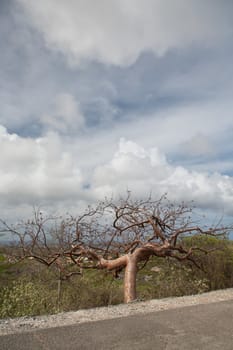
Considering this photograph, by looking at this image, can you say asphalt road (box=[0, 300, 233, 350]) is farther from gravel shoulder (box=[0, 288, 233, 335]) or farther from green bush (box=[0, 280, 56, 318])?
green bush (box=[0, 280, 56, 318])

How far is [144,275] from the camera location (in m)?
14.8

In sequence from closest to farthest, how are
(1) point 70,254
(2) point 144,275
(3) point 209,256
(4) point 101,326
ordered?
(4) point 101,326 → (1) point 70,254 → (3) point 209,256 → (2) point 144,275

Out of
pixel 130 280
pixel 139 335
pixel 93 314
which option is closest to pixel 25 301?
pixel 130 280

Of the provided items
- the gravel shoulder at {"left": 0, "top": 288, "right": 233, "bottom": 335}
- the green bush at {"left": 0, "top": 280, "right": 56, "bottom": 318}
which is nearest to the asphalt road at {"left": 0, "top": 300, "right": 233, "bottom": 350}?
the gravel shoulder at {"left": 0, "top": 288, "right": 233, "bottom": 335}

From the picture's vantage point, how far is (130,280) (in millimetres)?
10250

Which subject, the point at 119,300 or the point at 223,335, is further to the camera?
the point at 119,300

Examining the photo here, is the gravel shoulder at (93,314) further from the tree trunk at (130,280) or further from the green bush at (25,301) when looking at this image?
the green bush at (25,301)

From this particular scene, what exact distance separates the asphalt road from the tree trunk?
4.68 m

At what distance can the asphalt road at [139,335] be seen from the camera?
4.02 m

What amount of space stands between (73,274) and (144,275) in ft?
13.8

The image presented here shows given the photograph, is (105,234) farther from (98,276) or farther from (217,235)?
(217,235)

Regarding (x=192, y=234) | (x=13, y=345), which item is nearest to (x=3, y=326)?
(x=13, y=345)

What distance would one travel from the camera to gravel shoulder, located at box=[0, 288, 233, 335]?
16.1 ft

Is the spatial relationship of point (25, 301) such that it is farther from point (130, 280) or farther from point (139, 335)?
point (139, 335)
